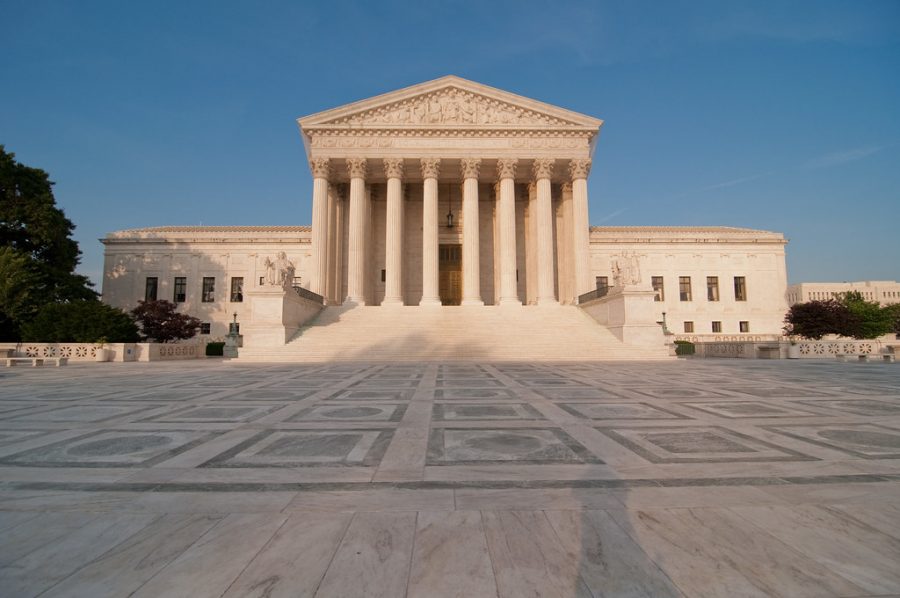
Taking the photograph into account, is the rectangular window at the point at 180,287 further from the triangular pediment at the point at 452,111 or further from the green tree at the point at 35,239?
the triangular pediment at the point at 452,111

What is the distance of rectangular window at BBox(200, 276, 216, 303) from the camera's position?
40156mm

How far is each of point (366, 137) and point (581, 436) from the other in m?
29.3

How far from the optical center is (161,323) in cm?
3212

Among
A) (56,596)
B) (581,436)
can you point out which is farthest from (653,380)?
(56,596)

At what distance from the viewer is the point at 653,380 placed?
10.2 metres

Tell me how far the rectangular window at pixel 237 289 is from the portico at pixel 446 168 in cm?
1360

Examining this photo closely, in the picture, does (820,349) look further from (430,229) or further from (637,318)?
(430,229)

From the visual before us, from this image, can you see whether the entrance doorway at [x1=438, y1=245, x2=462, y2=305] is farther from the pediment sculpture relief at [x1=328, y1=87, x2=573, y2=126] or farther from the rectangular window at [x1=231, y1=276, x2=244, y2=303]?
the rectangular window at [x1=231, y1=276, x2=244, y2=303]

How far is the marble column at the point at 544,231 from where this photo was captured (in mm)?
28894

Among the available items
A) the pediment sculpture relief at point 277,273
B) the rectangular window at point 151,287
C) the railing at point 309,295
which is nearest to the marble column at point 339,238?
the railing at point 309,295

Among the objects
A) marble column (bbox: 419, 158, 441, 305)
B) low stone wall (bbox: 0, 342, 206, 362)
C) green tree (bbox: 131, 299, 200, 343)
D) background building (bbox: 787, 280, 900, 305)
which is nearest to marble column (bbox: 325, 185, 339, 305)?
marble column (bbox: 419, 158, 441, 305)

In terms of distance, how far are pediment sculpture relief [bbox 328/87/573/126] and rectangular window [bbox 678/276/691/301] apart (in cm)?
2089

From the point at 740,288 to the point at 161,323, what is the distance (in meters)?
51.4

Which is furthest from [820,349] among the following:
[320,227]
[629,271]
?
[320,227]
